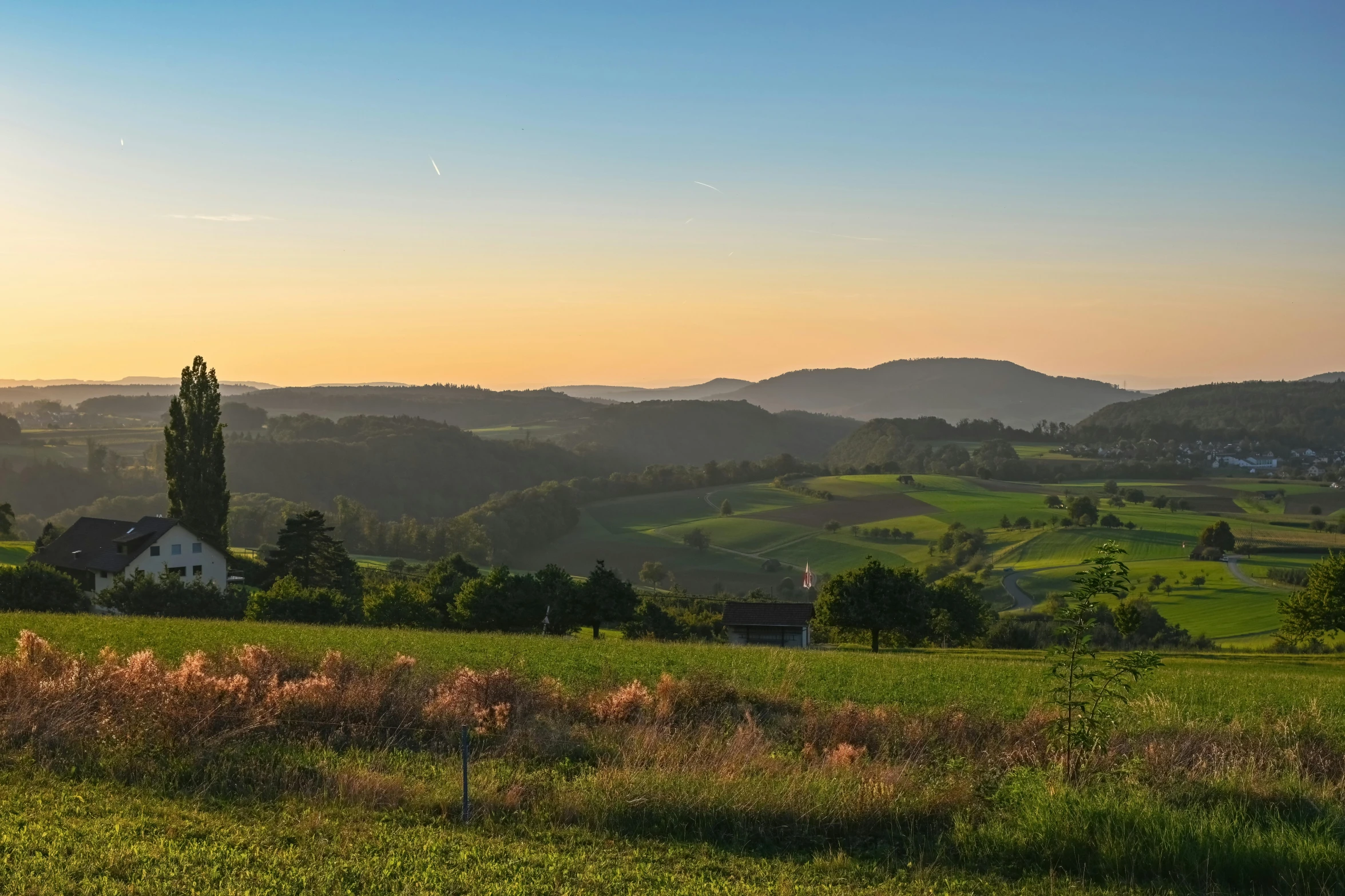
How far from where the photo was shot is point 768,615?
5262 centimetres

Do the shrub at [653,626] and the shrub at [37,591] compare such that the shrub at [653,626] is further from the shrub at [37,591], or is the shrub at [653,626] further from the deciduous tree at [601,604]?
the shrub at [37,591]

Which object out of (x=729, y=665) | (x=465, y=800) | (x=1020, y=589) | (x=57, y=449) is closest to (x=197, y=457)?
(x=729, y=665)

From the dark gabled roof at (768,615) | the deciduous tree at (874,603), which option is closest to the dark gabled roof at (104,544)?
the dark gabled roof at (768,615)

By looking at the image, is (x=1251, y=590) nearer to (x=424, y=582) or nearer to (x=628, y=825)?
(x=424, y=582)

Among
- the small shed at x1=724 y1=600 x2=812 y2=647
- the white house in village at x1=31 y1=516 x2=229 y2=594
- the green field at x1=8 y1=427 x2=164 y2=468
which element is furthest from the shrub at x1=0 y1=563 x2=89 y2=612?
the green field at x1=8 y1=427 x2=164 y2=468

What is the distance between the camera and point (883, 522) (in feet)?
418

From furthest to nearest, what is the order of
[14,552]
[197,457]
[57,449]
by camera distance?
[57,449] → [14,552] → [197,457]

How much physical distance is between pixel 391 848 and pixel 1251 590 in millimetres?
86791

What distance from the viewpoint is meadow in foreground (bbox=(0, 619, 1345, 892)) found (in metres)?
9.26

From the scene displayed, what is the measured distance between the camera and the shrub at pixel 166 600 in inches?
1581

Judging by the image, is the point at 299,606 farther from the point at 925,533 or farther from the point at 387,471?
the point at 387,471

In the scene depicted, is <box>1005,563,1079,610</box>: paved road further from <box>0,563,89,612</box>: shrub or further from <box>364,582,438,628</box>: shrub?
<box>0,563,89,612</box>: shrub

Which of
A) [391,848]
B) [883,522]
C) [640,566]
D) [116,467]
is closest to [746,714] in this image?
[391,848]

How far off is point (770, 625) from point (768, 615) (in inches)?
28.0
